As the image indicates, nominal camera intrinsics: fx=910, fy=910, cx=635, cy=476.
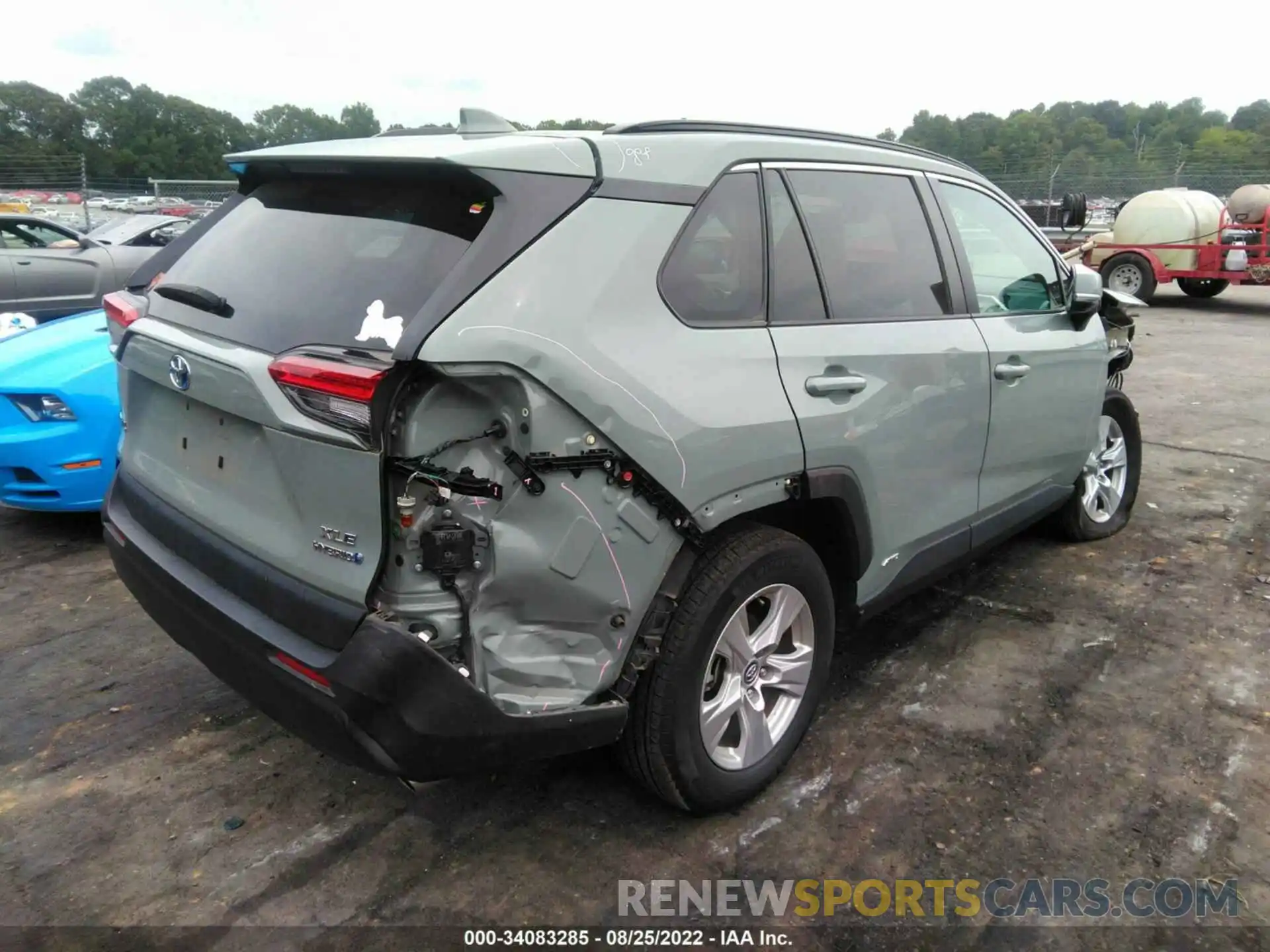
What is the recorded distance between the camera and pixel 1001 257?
12.4 feet

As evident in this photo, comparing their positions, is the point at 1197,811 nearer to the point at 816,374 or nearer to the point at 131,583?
the point at 816,374

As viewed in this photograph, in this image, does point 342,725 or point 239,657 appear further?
point 239,657

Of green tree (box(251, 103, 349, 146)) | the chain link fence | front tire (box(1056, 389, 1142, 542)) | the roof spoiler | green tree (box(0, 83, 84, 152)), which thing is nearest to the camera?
the roof spoiler

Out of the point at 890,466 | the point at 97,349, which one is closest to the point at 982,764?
the point at 890,466

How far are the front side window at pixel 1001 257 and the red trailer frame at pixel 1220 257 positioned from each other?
1323cm

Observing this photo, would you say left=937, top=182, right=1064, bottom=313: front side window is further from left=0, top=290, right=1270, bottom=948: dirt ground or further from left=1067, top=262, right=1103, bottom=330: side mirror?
left=0, top=290, right=1270, bottom=948: dirt ground

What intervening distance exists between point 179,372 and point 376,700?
1.10 metres

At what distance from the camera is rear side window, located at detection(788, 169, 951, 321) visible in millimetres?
2861

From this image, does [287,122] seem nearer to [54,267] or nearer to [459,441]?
[54,267]

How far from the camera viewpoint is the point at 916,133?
36.4 m

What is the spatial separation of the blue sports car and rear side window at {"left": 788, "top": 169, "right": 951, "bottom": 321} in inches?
135

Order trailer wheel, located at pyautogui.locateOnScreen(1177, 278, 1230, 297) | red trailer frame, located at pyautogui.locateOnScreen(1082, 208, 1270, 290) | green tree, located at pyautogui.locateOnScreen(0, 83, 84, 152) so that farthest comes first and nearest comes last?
green tree, located at pyautogui.locateOnScreen(0, 83, 84, 152) → trailer wheel, located at pyautogui.locateOnScreen(1177, 278, 1230, 297) → red trailer frame, located at pyautogui.locateOnScreen(1082, 208, 1270, 290)

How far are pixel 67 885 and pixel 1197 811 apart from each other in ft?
10.6

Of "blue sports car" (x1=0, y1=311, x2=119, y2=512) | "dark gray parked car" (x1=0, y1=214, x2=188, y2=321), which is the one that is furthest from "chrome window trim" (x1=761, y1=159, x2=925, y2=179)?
"dark gray parked car" (x1=0, y1=214, x2=188, y2=321)
